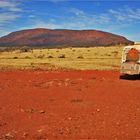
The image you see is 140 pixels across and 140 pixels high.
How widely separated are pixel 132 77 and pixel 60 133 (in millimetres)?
13251

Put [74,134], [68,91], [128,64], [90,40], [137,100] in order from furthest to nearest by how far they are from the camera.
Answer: [90,40] < [128,64] < [68,91] < [137,100] < [74,134]

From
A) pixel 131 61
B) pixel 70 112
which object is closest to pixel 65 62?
pixel 131 61

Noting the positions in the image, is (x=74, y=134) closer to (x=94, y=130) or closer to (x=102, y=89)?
(x=94, y=130)

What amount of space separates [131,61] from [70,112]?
10.2 m

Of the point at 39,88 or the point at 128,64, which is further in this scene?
the point at 128,64

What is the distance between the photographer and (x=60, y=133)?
9.84 metres

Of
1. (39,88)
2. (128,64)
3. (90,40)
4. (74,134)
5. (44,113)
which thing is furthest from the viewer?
(90,40)

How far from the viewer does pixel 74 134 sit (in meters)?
9.73

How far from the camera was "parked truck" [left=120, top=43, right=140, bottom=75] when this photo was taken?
21281 millimetres

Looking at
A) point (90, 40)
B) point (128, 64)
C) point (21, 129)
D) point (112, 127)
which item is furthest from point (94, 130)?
point (90, 40)

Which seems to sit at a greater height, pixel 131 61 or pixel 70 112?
pixel 131 61

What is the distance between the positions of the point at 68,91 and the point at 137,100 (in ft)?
10.7

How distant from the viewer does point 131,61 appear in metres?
21.7

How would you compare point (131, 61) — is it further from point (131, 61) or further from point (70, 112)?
point (70, 112)
